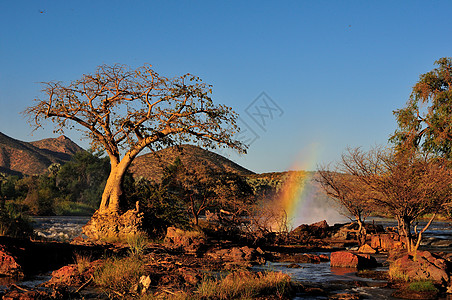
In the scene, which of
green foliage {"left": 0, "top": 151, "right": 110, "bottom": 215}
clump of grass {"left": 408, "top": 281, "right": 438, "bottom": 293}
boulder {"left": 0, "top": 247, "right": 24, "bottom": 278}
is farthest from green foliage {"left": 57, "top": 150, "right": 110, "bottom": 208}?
clump of grass {"left": 408, "top": 281, "right": 438, "bottom": 293}

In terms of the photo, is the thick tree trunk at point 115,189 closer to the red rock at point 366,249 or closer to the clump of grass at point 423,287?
the red rock at point 366,249

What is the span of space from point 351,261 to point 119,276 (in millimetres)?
9501

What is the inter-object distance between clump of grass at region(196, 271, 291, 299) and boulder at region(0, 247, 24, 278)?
6.48 meters

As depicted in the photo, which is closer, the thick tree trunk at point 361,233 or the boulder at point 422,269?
the boulder at point 422,269

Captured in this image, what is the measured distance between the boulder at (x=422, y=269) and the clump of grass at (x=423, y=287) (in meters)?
0.76

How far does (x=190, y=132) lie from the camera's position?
76.7 ft

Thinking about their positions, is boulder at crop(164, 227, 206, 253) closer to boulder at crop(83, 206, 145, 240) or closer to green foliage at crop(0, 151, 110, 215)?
boulder at crop(83, 206, 145, 240)

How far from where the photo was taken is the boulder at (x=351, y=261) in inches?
715

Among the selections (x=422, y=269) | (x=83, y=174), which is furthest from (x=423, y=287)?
(x=83, y=174)

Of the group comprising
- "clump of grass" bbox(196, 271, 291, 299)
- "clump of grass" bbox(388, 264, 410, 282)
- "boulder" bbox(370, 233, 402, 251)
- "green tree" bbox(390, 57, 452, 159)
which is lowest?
"clump of grass" bbox(196, 271, 291, 299)

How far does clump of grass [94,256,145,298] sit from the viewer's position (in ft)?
39.1

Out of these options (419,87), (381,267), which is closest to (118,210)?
(381,267)

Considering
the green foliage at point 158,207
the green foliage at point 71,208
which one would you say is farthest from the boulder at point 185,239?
the green foliage at point 71,208

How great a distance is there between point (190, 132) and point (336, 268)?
9594mm
